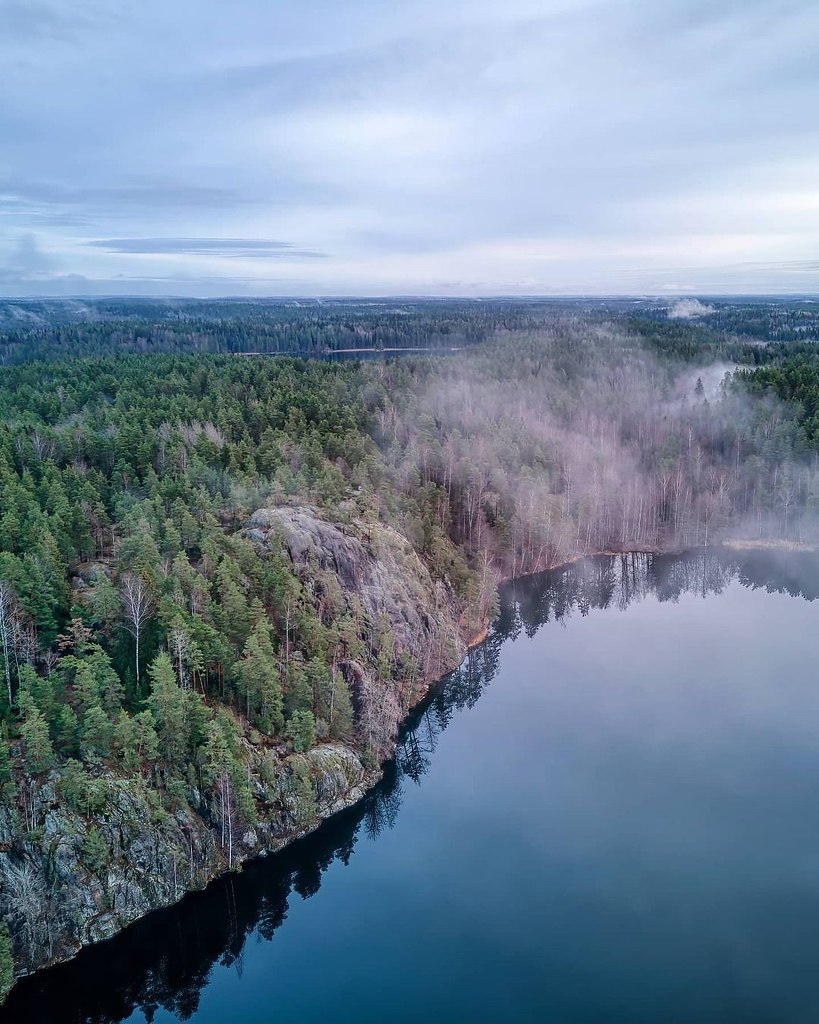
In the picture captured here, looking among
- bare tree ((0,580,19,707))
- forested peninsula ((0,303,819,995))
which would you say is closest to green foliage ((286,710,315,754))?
forested peninsula ((0,303,819,995))

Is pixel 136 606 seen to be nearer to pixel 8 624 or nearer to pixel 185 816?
pixel 8 624

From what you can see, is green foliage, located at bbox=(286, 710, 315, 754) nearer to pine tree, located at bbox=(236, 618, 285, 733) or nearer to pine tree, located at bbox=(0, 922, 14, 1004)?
pine tree, located at bbox=(236, 618, 285, 733)

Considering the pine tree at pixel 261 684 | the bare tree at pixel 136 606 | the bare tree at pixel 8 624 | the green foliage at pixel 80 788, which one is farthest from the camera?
the pine tree at pixel 261 684

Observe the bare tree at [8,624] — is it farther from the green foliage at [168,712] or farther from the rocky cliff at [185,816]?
the rocky cliff at [185,816]

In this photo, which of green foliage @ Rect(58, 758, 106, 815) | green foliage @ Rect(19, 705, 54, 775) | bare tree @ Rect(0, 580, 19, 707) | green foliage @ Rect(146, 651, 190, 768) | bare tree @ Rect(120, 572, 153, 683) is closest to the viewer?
green foliage @ Rect(19, 705, 54, 775)

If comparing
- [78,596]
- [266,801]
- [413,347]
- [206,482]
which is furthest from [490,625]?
[413,347]

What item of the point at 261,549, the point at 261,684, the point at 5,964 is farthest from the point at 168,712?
the point at 261,549

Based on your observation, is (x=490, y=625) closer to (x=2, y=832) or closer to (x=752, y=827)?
(x=752, y=827)

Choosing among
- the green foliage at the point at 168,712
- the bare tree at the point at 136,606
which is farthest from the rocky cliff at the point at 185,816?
the bare tree at the point at 136,606
